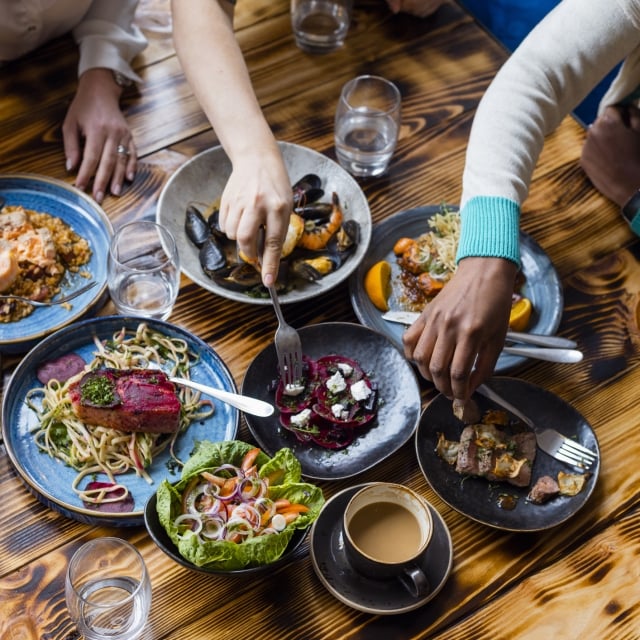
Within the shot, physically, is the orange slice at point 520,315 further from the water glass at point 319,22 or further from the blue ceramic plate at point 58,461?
the water glass at point 319,22

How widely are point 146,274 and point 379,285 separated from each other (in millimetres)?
560

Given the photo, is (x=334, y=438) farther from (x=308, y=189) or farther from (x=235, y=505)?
(x=308, y=189)

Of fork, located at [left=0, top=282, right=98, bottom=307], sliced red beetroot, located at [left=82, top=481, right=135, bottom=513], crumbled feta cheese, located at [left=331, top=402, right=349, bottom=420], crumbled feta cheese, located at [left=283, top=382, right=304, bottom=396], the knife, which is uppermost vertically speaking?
fork, located at [left=0, top=282, right=98, bottom=307]

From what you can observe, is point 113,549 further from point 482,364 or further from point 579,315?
point 579,315

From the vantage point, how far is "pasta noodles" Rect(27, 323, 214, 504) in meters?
1.62

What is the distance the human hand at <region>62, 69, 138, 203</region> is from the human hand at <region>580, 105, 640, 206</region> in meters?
1.28

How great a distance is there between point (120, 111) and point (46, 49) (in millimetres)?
338

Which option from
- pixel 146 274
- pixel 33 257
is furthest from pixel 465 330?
pixel 33 257

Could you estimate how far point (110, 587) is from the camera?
4.86 ft

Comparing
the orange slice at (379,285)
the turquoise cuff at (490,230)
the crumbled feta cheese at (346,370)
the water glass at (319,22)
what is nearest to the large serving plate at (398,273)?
the orange slice at (379,285)

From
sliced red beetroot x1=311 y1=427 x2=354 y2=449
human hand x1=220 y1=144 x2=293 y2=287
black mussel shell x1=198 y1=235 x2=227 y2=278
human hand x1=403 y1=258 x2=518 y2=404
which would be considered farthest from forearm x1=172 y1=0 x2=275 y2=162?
sliced red beetroot x1=311 y1=427 x2=354 y2=449

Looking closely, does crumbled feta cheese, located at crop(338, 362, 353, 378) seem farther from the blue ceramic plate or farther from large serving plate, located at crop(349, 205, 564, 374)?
the blue ceramic plate

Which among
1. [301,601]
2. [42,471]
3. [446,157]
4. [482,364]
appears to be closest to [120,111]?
[446,157]

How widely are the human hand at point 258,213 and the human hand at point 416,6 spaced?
1.02m
